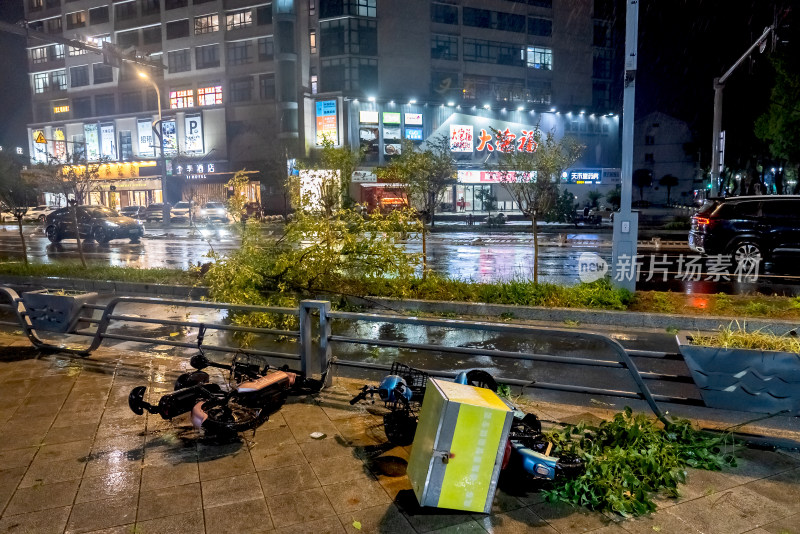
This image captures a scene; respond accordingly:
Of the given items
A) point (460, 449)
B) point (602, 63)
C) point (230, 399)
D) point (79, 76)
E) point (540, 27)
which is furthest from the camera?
point (602, 63)

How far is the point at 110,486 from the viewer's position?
438 cm

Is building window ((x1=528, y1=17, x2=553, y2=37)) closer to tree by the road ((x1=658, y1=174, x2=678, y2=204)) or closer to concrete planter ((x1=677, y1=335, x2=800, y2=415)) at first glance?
tree by the road ((x1=658, y1=174, x2=678, y2=204))

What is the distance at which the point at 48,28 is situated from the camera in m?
61.4

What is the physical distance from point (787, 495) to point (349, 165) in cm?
1410

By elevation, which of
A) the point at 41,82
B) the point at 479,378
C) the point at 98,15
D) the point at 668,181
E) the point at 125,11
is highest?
the point at 98,15

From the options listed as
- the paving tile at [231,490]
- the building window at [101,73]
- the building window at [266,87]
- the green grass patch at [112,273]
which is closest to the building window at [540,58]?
the building window at [266,87]

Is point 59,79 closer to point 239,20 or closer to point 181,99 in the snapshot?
point 181,99

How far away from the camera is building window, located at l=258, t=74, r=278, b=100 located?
4978cm

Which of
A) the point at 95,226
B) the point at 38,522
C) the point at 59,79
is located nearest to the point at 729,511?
the point at 38,522

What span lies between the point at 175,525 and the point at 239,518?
0.41 metres

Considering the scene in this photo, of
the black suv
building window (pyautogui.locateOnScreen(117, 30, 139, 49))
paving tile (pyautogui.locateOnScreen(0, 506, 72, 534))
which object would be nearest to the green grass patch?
paving tile (pyautogui.locateOnScreen(0, 506, 72, 534))

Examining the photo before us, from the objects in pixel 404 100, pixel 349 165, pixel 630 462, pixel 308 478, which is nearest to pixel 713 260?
pixel 349 165

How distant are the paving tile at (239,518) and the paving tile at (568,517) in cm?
188

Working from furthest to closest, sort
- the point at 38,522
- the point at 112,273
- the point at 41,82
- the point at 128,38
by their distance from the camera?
the point at 41,82 → the point at 128,38 → the point at 112,273 → the point at 38,522
